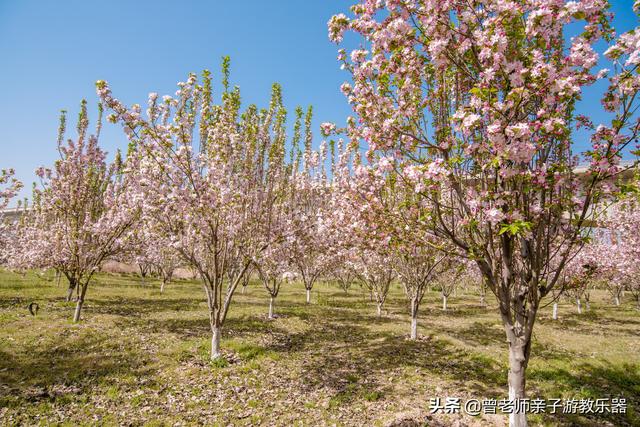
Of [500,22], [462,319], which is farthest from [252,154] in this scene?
[462,319]

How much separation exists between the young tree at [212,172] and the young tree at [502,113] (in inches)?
205

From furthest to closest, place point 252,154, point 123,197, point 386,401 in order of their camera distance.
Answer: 1. point 123,197
2. point 252,154
3. point 386,401

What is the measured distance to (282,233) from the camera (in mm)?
12773

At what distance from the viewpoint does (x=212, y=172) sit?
10.9 metres

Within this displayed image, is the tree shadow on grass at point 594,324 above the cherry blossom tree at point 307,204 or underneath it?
underneath

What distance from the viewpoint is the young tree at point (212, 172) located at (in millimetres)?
10156

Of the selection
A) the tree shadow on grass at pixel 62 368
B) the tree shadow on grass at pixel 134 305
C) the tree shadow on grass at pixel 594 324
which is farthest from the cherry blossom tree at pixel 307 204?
the tree shadow on grass at pixel 594 324

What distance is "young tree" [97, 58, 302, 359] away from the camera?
10156mm

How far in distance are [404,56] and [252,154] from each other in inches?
265

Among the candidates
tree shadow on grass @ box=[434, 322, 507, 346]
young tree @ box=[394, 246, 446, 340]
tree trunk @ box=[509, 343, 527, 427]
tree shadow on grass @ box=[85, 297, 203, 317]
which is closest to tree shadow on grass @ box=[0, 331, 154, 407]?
tree shadow on grass @ box=[85, 297, 203, 317]

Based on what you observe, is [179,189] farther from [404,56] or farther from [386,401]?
[386,401]

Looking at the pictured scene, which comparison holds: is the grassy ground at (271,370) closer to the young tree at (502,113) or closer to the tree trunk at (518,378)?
the tree trunk at (518,378)

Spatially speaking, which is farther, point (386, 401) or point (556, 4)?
point (386, 401)

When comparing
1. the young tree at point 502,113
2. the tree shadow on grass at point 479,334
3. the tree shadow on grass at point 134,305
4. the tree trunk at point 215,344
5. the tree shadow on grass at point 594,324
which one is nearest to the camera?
the young tree at point 502,113
